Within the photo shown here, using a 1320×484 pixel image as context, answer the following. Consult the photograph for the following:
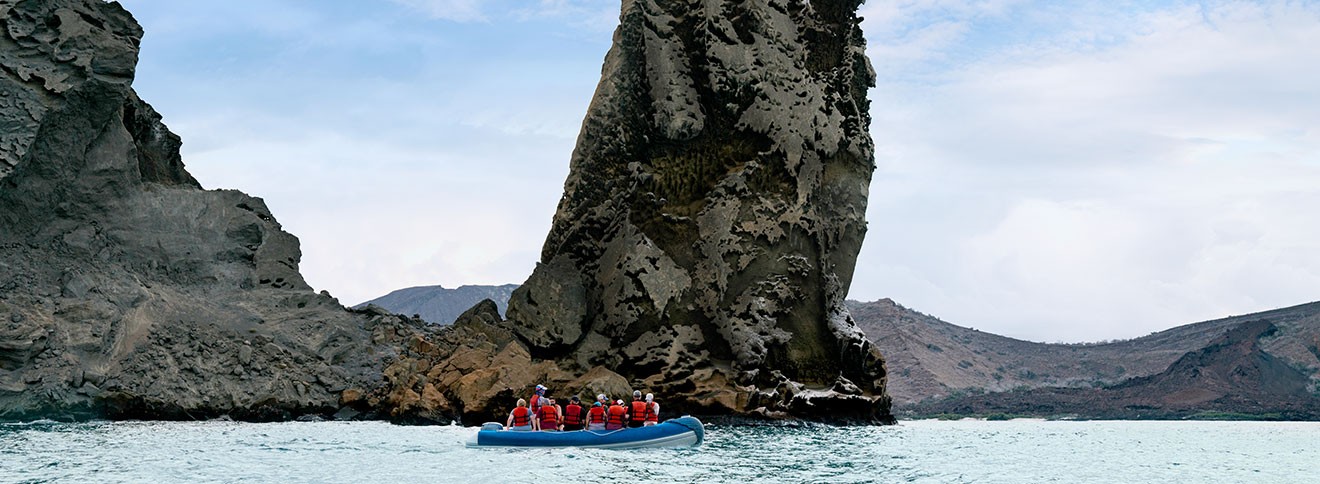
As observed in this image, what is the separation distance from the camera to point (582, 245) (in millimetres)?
47844

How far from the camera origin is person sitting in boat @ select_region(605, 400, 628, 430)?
31795mm

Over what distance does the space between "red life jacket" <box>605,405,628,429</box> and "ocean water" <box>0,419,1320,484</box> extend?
67.4 inches

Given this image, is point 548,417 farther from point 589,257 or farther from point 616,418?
point 589,257

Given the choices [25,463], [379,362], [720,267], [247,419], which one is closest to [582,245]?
[720,267]

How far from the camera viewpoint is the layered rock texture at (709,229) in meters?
44.2

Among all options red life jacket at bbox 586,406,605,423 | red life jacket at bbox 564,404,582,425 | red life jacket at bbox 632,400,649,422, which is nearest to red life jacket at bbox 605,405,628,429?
red life jacket at bbox 632,400,649,422

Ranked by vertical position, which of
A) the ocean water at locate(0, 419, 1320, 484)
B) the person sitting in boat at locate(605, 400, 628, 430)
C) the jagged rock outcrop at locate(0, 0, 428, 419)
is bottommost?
the ocean water at locate(0, 419, 1320, 484)

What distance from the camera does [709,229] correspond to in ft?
149

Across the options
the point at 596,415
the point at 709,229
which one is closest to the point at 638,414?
the point at 596,415

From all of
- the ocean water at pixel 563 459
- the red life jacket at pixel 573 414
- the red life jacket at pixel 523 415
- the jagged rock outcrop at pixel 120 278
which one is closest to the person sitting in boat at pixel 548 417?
the red life jacket at pixel 523 415

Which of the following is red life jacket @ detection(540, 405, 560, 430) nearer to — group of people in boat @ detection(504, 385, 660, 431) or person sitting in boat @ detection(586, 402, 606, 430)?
group of people in boat @ detection(504, 385, 660, 431)

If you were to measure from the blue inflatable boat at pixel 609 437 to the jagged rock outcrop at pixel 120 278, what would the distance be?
16.6m

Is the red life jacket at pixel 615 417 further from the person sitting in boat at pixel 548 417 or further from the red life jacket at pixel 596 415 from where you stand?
the person sitting in boat at pixel 548 417

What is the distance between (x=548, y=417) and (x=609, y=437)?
239 cm
